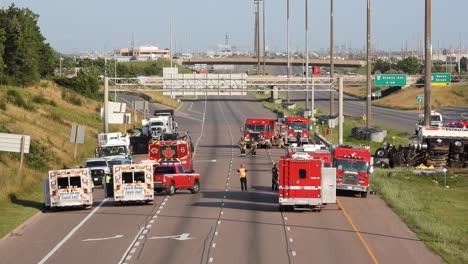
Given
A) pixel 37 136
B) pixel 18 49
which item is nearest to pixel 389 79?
pixel 18 49

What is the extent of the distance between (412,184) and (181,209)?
17.6 metres

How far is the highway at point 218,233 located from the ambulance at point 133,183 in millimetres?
527

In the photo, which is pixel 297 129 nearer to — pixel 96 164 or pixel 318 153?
pixel 96 164

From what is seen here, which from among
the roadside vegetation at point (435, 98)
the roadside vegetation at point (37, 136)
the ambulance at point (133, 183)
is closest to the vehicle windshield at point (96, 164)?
the roadside vegetation at point (37, 136)

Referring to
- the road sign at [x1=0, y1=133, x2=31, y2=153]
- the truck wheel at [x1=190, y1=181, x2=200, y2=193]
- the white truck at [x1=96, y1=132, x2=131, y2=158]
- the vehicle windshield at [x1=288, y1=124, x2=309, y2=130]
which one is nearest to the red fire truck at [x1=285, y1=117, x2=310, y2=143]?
the vehicle windshield at [x1=288, y1=124, x2=309, y2=130]

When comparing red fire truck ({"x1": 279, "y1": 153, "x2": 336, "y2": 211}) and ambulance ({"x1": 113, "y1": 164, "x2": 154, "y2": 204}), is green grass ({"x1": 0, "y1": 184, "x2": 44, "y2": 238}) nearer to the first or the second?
ambulance ({"x1": 113, "y1": 164, "x2": 154, "y2": 204})

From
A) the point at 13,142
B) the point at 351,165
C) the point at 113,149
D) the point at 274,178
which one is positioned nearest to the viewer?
the point at 13,142

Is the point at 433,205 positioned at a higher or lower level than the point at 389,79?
lower

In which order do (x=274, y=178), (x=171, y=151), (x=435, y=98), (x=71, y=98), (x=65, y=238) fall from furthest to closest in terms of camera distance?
(x=435, y=98)
(x=71, y=98)
(x=171, y=151)
(x=274, y=178)
(x=65, y=238)

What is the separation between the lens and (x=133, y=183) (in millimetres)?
42844

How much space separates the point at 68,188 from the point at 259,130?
1567 inches

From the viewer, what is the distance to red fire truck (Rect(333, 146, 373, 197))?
1838 inches

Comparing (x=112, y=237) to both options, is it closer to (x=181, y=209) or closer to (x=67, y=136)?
(x=181, y=209)

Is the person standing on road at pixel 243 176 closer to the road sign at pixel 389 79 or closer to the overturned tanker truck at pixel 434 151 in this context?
the overturned tanker truck at pixel 434 151
